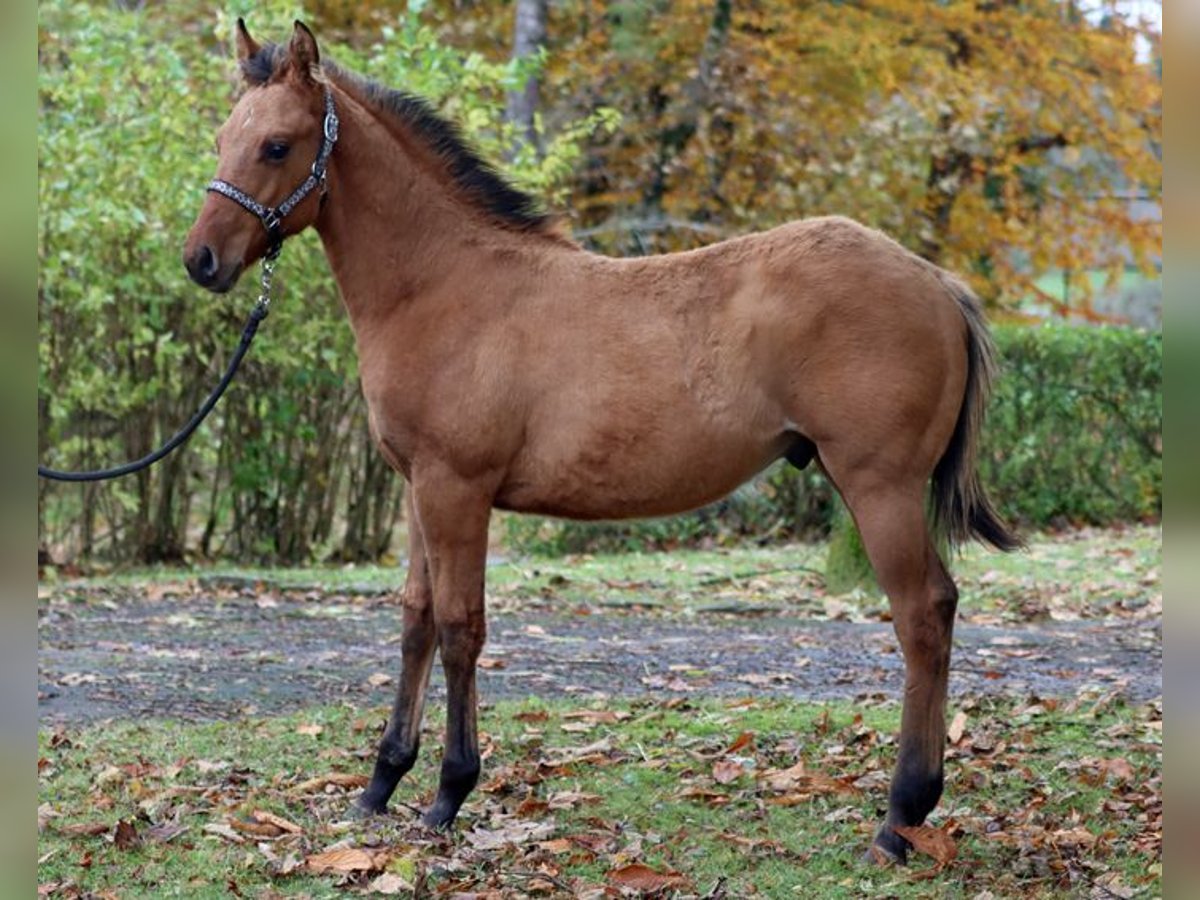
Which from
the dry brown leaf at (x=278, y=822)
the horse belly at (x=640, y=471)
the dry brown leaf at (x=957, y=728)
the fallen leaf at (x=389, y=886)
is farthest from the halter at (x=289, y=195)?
the dry brown leaf at (x=957, y=728)

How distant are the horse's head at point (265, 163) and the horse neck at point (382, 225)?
0.12m

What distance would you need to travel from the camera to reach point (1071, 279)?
20.5 m

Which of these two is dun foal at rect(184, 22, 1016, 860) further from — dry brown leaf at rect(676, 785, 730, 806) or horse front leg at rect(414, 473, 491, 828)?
dry brown leaf at rect(676, 785, 730, 806)

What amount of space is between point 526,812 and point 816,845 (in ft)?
3.22

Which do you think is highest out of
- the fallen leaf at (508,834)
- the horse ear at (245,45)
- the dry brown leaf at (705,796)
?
the horse ear at (245,45)

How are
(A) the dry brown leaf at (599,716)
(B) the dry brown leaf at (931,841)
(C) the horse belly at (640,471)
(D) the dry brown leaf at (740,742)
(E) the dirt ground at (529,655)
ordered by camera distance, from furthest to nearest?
1. (E) the dirt ground at (529,655)
2. (A) the dry brown leaf at (599,716)
3. (D) the dry brown leaf at (740,742)
4. (C) the horse belly at (640,471)
5. (B) the dry brown leaf at (931,841)

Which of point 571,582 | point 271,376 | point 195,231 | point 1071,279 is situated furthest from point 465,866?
point 1071,279

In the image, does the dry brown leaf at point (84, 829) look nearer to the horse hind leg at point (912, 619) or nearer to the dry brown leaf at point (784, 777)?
the dry brown leaf at point (784, 777)

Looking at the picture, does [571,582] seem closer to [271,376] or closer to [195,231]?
[271,376]

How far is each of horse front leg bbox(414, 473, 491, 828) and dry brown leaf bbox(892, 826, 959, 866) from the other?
137 centimetres

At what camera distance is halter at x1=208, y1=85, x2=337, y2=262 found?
4770 millimetres

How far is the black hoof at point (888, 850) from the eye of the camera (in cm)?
450

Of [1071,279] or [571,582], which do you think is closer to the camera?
[571,582]

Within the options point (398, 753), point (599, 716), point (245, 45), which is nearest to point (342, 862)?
point (398, 753)
